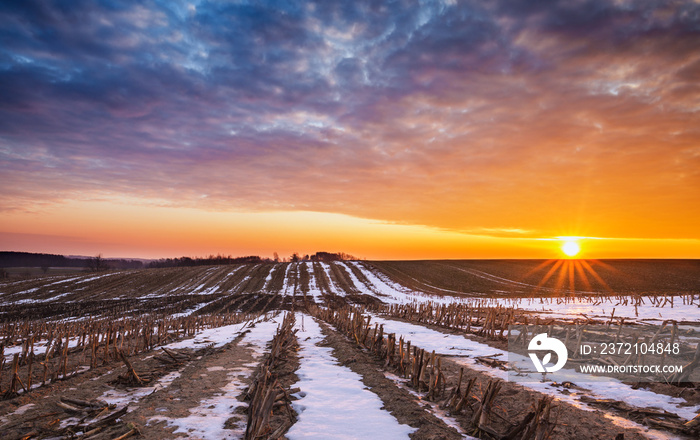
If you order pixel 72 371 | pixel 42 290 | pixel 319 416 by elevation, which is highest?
pixel 319 416

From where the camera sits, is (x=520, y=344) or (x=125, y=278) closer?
(x=520, y=344)

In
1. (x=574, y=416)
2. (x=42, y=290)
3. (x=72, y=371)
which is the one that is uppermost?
(x=574, y=416)

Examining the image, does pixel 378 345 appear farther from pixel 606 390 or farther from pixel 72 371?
pixel 72 371

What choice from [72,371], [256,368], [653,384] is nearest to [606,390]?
[653,384]

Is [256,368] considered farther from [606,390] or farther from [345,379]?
[606,390]

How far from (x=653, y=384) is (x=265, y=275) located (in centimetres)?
6003

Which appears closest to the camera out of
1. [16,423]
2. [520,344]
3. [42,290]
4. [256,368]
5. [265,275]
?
[16,423]

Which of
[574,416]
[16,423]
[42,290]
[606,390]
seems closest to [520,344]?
[606,390]

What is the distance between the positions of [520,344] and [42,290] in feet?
201

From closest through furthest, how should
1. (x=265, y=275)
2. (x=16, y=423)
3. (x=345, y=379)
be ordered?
1. (x=16, y=423)
2. (x=345, y=379)
3. (x=265, y=275)

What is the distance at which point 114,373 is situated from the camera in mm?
10062

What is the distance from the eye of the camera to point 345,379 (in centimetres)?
975

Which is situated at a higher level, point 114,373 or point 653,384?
point 653,384

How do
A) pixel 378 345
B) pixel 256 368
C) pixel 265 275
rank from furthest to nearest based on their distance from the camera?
pixel 265 275
pixel 378 345
pixel 256 368
